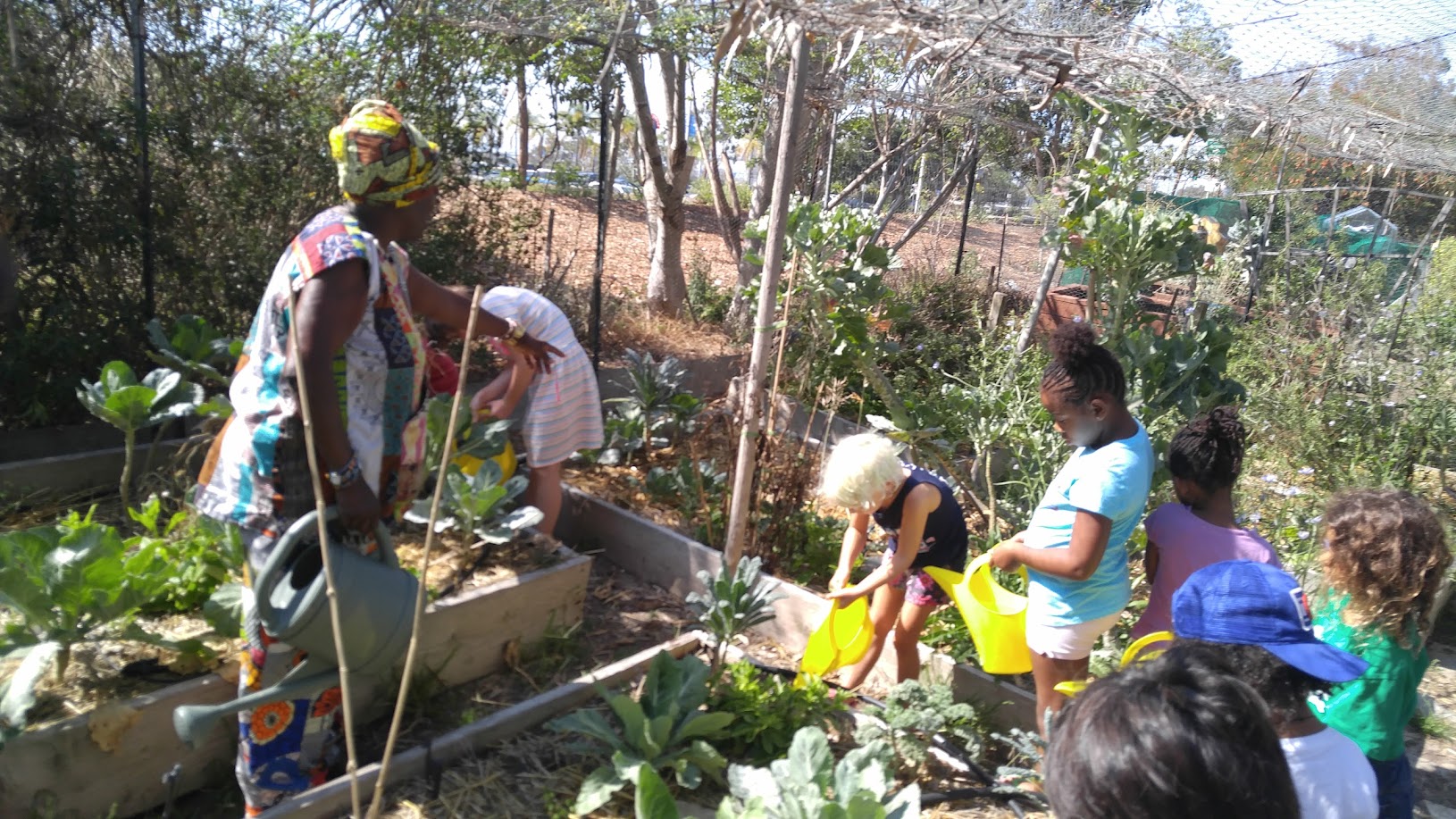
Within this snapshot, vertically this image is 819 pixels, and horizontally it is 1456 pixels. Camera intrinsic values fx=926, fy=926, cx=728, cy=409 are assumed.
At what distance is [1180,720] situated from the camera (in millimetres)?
1147

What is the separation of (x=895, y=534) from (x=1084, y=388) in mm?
826

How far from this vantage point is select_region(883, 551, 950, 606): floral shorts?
3.18 meters

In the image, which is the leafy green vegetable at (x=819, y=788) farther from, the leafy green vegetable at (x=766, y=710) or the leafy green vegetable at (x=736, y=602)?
the leafy green vegetable at (x=736, y=602)

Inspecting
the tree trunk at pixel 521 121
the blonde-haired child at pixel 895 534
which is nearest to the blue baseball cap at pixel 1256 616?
the blonde-haired child at pixel 895 534

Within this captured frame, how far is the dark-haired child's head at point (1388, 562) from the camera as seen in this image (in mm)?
2107

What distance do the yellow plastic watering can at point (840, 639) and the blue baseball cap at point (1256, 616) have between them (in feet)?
4.71

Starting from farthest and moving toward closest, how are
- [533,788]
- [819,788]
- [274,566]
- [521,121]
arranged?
[521,121], [533,788], [819,788], [274,566]

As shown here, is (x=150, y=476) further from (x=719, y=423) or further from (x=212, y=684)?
(x=719, y=423)

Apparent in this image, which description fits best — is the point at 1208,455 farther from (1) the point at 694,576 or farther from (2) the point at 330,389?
(2) the point at 330,389

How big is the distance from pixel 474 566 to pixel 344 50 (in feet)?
11.2

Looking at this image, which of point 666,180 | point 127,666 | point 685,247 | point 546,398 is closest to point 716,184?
point 666,180

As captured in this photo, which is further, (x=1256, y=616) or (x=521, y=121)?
(x=521, y=121)

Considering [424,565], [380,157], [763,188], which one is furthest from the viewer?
[763,188]

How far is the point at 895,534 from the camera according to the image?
10.3ft
